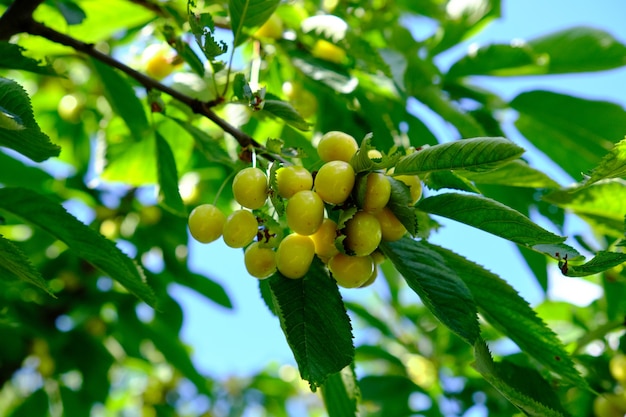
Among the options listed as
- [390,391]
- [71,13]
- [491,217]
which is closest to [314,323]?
[491,217]

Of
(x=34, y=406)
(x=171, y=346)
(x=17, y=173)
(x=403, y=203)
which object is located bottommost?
(x=34, y=406)

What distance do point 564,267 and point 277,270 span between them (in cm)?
→ 39

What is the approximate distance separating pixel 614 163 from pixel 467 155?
189mm

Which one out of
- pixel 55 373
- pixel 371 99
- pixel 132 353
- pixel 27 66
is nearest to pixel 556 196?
pixel 371 99

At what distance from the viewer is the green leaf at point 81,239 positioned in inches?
38.2

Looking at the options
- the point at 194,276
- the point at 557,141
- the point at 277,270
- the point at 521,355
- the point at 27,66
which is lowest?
the point at 194,276

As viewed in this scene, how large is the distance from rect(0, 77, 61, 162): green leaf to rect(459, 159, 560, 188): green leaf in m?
0.65

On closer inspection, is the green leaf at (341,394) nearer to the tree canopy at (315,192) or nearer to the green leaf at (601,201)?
the tree canopy at (315,192)

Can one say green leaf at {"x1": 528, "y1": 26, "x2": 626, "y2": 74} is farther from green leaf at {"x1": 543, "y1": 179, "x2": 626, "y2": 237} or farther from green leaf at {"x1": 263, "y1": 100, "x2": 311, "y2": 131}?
green leaf at {"x1": 263, "y1": 100, "x2": 311, "y2": 131}

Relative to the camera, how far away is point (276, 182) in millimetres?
820

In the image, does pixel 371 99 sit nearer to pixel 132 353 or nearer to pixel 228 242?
pixel 228 242

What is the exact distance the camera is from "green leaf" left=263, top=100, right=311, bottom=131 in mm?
996

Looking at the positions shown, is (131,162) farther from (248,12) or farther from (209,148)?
(248,12)

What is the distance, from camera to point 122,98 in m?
1.43
